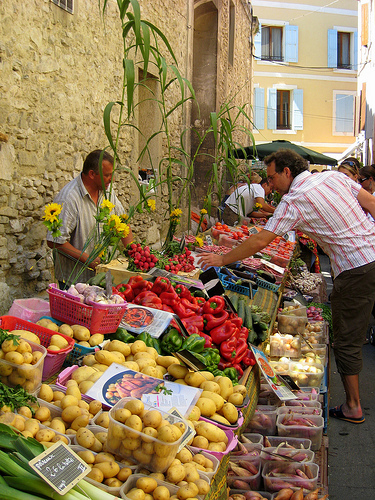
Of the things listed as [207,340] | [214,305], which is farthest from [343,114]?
[207,340]

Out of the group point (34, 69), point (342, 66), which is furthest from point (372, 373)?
point (342, 66)

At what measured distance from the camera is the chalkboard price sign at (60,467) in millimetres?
1525

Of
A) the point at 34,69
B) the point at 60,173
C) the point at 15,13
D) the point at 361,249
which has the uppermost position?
the point at 15,13

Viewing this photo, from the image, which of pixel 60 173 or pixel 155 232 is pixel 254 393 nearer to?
pixel 60 173

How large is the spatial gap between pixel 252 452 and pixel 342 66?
2929 centimetres

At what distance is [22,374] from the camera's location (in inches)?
82.7

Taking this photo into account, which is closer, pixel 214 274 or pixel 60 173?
pixel 214 274

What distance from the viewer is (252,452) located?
286 cm

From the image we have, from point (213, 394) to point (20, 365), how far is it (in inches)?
37.0

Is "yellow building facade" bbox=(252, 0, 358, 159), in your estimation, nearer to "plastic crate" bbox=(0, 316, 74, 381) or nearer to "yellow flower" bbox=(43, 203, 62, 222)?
"yellow flower" bbox=(43, 203, 62, 222)

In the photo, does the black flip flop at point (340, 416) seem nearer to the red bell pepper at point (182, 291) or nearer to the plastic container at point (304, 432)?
the plastic container at point (304, 432)

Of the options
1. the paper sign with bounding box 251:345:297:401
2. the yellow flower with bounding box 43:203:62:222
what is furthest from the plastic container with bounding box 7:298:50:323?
the paper sign with bounding box 251:345:297:401

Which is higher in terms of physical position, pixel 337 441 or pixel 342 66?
pixel 342 66

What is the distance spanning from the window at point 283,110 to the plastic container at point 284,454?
2627cm
